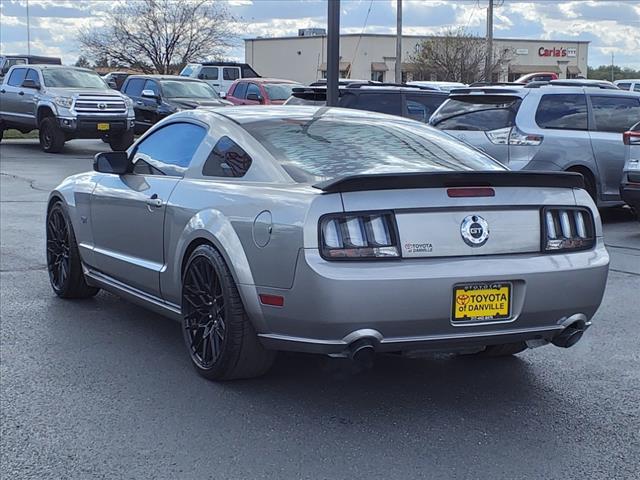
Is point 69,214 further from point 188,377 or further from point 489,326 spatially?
point 489,326

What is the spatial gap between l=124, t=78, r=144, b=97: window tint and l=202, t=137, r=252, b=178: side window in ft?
65.0

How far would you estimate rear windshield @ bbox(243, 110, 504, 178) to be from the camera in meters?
5.28

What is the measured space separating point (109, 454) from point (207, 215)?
5.04ft

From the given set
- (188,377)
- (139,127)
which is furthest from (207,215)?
(139,127)

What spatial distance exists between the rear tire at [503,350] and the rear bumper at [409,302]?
2.73 ft

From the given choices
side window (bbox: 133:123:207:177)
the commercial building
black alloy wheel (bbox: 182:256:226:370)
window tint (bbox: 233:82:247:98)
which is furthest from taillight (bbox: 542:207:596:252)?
the commercial building

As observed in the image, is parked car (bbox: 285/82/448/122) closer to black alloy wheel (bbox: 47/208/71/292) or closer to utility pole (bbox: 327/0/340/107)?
utility pole (bbox: 327/0/340/107)

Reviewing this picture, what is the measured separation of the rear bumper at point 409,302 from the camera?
449 cm

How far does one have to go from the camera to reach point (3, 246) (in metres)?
9.93

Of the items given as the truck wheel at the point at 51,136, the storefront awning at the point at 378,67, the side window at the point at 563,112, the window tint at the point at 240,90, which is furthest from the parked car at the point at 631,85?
the storefront awning at the point at 378,67

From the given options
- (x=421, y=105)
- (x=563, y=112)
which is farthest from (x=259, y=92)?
(x=563, y=112)

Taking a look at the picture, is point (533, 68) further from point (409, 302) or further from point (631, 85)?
point (409, 302)

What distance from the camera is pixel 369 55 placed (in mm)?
65500

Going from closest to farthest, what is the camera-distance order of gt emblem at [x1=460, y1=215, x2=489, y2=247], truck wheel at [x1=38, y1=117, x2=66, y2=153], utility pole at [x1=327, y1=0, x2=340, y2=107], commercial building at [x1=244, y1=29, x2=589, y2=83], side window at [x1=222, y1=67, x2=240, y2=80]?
1. gt emblem at [x1=460, y1=215, x2=489, y2=247]
2. utility pole at [x1=327, y1=0, x2=340, y2=107]
3. truck wheel at [x1=38, y1=117, x2=66, y2=153]
4. side window at [x1=222, y1=67, x2=240, y2=80]
5. commercial building at [x1=244, y1=29, x2=589, y2=83]
